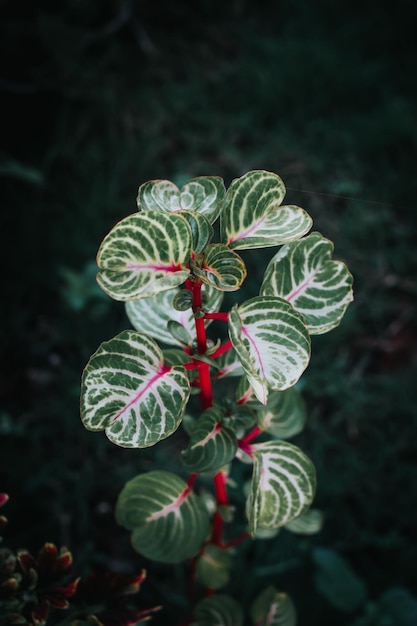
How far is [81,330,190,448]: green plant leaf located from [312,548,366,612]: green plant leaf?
2.03 feet

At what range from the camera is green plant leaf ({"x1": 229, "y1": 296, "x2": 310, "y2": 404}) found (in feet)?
1.89

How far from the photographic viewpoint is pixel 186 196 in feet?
2.11

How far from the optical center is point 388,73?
2.27 metres

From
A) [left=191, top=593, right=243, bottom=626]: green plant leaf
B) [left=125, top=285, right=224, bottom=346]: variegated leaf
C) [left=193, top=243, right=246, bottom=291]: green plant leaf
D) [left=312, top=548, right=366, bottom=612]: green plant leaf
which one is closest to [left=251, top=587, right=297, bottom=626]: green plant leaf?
[left=191, top=593, right=243, bottom=626]: green plant leaf

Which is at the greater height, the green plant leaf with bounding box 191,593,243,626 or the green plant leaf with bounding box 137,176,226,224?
the green plant leaf with bounding box 137,176,226,224

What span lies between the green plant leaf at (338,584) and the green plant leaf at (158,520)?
0.40 meters

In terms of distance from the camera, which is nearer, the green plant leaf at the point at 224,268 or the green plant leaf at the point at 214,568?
the green plant leaf at the point at 224,268

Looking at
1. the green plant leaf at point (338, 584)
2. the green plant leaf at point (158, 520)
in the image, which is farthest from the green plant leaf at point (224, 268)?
the green plant leaf at point (338, 584)

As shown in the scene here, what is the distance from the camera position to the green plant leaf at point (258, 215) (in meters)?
0.59

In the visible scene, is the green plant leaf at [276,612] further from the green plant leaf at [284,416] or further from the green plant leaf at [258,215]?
the green plant leaf at [258,215]

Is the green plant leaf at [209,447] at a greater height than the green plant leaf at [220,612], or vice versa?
the green plant leaf at [209,447]

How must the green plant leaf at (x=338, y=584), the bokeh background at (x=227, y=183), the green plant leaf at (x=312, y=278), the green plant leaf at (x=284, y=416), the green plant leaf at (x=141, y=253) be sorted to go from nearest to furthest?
the green plant leaf at (x=141, y=253) → the green plant leaf at (x=312, y=278) → the green plant leaf at (x=284, y=416) → the green plant leaf at (x=338, y=584) → the bokeh background at (x=227, y=183)

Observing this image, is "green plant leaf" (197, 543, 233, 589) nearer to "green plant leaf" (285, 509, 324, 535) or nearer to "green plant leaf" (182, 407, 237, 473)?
"green plant leaf" (285, 509, 324, 535)

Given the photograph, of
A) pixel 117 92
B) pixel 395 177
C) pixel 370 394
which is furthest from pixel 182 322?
pixel 117 92
